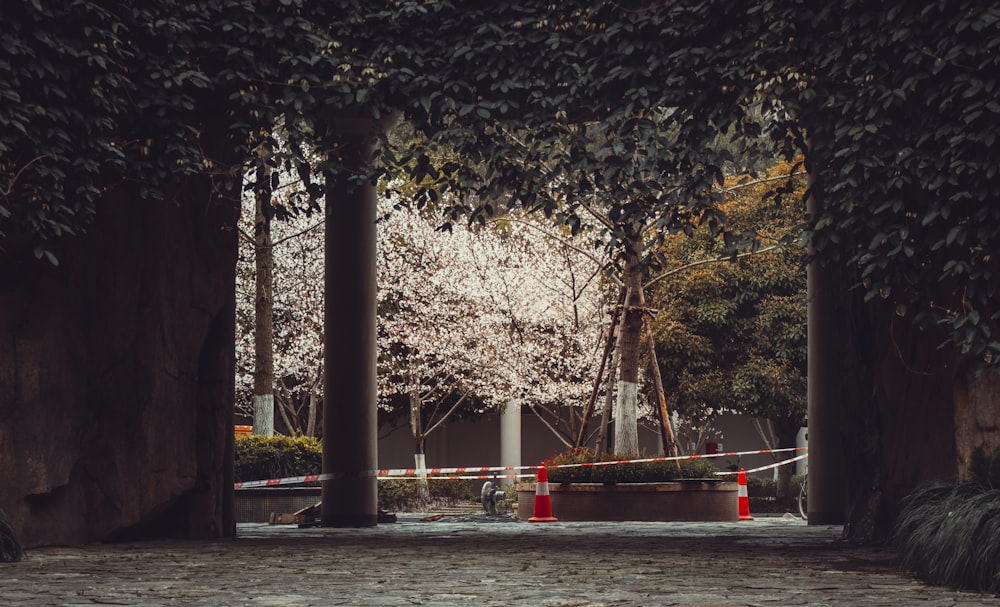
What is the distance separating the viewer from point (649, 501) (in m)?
19.2

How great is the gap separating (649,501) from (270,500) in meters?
5.72

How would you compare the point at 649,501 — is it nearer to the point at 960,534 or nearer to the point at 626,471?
the point at 626,471

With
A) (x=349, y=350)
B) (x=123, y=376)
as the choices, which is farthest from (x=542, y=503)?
(x=123, y=376)

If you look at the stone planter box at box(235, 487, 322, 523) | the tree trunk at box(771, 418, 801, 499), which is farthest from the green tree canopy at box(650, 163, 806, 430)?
the stone planter box at box(235, 487, 322, 523)

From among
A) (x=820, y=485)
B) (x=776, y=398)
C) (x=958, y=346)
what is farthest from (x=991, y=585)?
(x=776, y=398)

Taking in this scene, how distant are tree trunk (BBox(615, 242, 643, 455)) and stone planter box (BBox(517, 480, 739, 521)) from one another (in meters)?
1.70

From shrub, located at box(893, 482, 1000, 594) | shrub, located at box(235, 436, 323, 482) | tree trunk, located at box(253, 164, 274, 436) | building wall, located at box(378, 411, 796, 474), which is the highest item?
tree trunk, located at box(253, 164, 274, 436)

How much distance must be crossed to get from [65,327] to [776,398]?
71.3 feet

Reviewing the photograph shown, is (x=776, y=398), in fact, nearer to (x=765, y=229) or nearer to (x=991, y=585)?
(x=765, y=229)

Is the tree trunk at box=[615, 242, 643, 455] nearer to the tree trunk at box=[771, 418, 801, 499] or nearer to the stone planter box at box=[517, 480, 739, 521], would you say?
the stone planter box at box=[517, 480, 739, 521]

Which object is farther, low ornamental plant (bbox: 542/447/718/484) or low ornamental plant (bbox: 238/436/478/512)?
low ornamental plant (bbox: 238/436/478/512)

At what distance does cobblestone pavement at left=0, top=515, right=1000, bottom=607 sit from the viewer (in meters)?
7.35

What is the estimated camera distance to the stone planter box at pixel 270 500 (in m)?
20.2

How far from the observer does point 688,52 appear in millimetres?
11219
